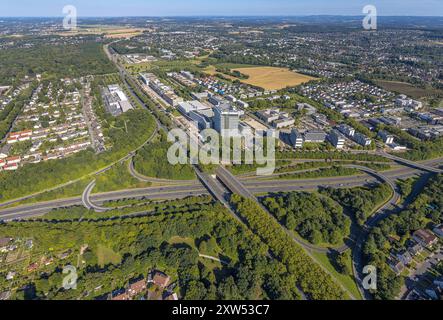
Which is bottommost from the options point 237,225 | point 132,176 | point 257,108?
point 237,225

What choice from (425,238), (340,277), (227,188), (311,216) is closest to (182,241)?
(227,188)

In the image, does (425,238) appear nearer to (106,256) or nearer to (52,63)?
(106,256)

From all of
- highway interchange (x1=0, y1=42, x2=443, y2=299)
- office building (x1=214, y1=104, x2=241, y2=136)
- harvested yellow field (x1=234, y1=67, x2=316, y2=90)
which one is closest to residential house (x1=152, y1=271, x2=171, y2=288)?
highway interchange (x1=0, y1=42, x2=443, y2=299)

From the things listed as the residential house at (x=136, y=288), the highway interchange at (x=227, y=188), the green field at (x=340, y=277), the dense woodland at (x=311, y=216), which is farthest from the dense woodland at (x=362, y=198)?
the residential house at (x=136, y=288)

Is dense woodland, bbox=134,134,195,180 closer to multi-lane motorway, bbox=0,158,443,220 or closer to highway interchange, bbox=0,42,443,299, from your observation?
highway interchange, bbox=0,42,443,299

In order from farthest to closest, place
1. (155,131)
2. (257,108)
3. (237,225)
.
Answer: (257,108) → (155,131) → (237,225)

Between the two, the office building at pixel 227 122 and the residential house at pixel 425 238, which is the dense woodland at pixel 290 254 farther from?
the office building at pixel 227 122
